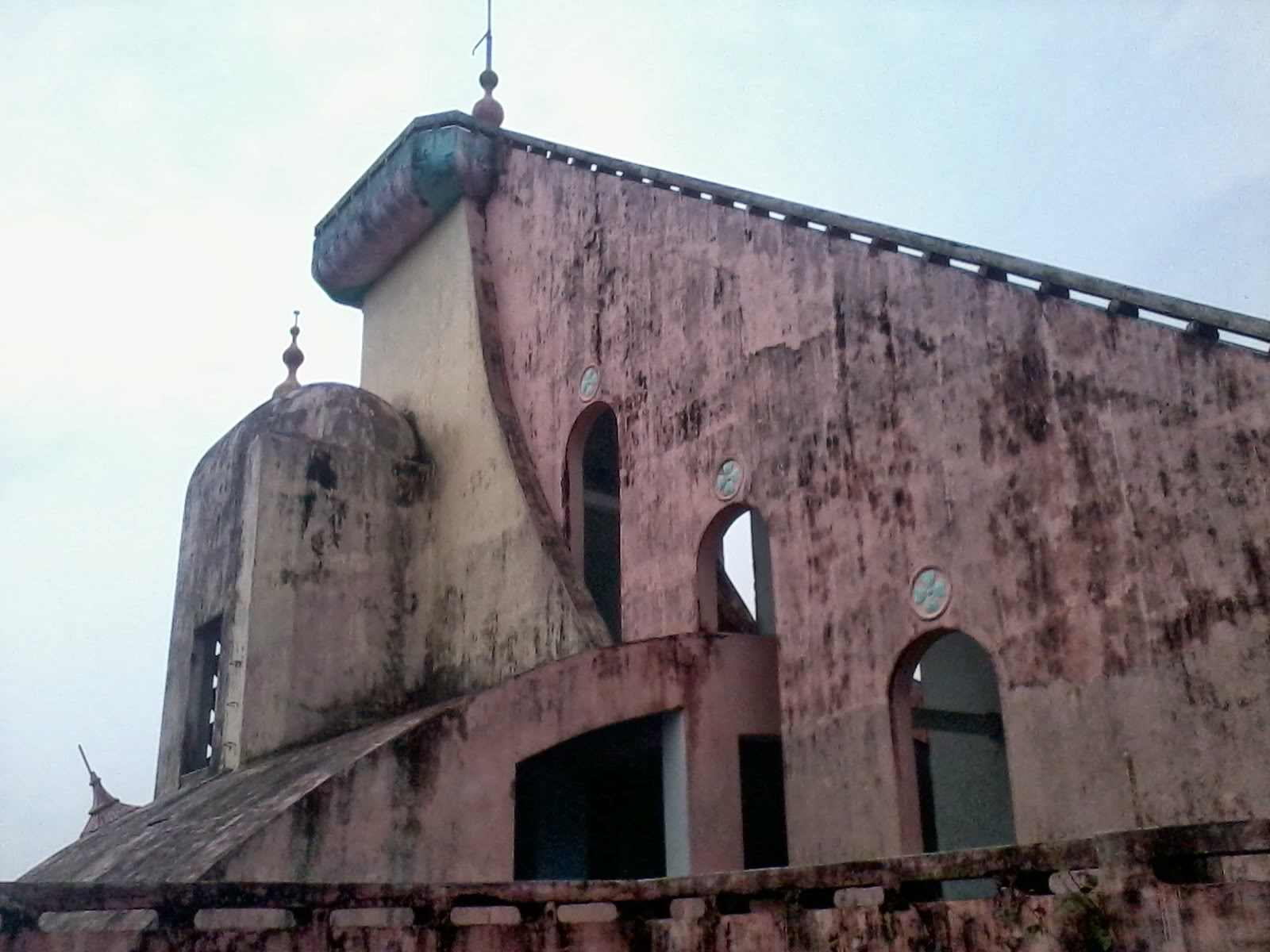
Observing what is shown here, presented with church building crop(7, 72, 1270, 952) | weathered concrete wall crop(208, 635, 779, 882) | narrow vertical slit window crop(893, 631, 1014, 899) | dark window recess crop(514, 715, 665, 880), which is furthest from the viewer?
dark window recess crop(514, 715, 665, 880)

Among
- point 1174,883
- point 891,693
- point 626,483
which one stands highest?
point 626,483

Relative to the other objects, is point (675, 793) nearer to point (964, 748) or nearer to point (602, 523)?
point (964, 748)

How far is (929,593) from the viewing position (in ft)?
28.1

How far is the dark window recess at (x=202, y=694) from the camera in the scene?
12.9 m

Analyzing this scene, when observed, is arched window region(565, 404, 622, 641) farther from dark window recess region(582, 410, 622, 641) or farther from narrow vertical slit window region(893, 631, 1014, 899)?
narrow vertical slit window region(893, 631, 1014, 899)

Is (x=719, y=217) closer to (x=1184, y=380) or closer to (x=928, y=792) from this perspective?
(x=1184, y=380)

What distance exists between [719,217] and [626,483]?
245 cm

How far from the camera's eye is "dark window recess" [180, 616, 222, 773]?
42.2ft

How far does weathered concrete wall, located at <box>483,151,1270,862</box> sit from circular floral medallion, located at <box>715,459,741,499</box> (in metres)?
0.13

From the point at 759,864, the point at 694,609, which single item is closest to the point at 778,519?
the point at 694,609

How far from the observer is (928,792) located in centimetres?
1266

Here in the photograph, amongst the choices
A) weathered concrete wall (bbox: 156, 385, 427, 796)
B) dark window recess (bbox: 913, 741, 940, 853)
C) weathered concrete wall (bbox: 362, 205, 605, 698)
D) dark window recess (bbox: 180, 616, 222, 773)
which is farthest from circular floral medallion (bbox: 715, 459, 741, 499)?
dark window recess (bbox: 180, 616, 222, 773)

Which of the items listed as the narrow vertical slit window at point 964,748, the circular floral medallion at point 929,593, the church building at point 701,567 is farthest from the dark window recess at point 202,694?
the circular floral medallion at point 929,593

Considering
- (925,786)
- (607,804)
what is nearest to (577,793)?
(607,804)
